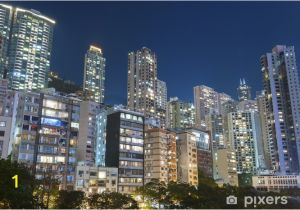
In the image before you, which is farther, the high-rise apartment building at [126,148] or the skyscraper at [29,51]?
the skyscraper at [29,51]

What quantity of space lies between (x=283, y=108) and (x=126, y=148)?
56039 mm

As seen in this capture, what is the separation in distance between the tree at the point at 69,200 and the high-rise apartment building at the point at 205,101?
117m

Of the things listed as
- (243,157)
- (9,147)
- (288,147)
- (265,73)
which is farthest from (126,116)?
(243,157)

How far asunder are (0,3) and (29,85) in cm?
3374

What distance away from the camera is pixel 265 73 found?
103 metres

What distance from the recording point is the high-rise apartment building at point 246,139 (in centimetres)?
12631

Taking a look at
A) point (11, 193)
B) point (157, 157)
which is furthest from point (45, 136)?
point (11, 193)

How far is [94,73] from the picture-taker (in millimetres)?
154500

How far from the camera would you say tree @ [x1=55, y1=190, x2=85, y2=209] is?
1437 inches

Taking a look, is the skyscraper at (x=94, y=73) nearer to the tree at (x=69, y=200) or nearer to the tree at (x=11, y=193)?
the tree at (x=69, y=200)

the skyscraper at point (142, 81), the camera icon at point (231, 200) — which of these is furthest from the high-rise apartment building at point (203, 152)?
the camera icon at point (231, 200)

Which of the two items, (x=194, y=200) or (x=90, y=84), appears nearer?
(x=194, y=200)

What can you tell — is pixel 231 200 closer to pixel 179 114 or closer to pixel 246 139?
pixel 246 139

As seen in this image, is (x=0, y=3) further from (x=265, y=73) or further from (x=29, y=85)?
(x=265, y=73)
